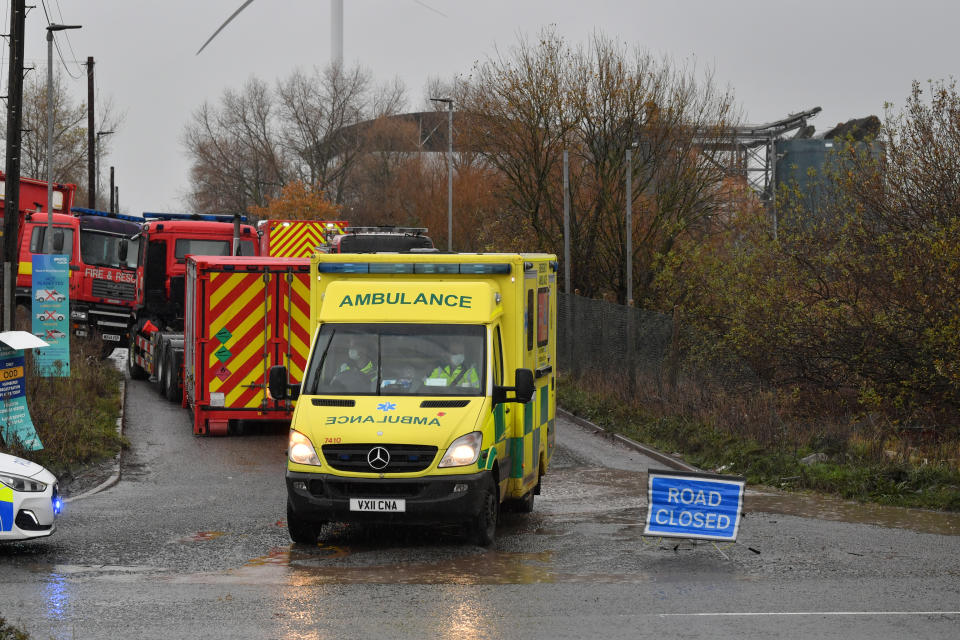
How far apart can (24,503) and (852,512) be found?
8635 millimetres

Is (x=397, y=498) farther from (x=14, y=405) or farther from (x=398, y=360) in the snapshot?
(x=14, y=405)

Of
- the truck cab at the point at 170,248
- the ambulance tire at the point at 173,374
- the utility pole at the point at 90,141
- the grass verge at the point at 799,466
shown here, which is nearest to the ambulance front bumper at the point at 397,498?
the grass verge at the point at 799,466

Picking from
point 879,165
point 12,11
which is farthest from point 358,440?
point 12,11

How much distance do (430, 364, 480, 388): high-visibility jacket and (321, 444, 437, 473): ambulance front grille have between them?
3.15ft

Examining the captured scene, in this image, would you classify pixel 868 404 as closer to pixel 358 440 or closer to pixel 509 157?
pixel 358 440

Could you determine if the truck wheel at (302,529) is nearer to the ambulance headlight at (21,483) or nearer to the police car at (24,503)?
the police car at (24,503)

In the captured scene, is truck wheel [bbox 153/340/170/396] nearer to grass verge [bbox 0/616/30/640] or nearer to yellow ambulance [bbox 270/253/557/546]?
yellow ambulance [bbox 270/253/557/546]

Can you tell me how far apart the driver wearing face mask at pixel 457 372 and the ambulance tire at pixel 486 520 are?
989 mm

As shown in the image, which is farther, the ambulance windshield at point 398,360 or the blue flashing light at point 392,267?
the blue flashing light at point 392,267

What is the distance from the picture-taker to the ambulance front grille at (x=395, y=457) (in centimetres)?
1156

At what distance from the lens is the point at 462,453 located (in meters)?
11.6

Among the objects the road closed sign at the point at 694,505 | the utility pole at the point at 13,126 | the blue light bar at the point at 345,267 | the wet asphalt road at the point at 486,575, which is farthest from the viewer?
the utility pole at the point at 13,126

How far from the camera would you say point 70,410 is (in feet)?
62.2

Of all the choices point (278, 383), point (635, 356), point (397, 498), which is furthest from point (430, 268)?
point (635, 356)
